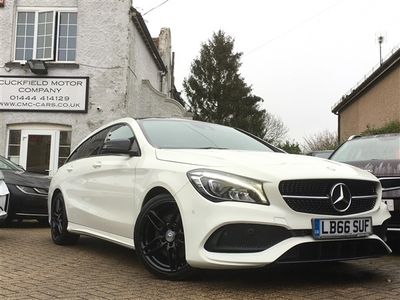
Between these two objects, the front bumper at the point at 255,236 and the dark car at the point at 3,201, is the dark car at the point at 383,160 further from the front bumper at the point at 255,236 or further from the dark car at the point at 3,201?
the dark car at the point at 3,201

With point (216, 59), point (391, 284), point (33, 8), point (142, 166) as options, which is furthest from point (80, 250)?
point (216, 59)

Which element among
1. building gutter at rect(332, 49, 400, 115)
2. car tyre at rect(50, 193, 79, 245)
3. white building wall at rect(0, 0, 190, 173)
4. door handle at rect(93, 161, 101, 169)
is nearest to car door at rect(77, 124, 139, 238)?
door handle at rect(93, 161, 101, 169)

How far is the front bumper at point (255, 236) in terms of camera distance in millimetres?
3951

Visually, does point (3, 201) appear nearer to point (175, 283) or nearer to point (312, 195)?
point (175, 283)

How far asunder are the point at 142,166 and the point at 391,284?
7.78 ft

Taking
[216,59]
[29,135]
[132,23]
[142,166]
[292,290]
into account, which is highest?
[216,59]

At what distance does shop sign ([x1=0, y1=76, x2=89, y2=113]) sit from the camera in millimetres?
15312

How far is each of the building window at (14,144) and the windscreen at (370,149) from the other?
418 inches

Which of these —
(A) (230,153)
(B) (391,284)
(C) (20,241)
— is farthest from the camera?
(C) (20,241)

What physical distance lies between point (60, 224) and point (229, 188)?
3.48m

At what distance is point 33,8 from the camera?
1586 cm

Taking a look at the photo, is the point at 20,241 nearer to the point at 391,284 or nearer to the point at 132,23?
the point at 391,284

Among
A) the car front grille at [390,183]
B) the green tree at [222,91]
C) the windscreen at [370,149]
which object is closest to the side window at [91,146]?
the car front grille at [390,183]

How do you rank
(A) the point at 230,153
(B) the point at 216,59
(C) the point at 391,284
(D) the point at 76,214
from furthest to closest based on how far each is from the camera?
(B) the point at 216,59
(D) the point at 76,214
(A) the point at 230,153
(C) the point at 391,284
